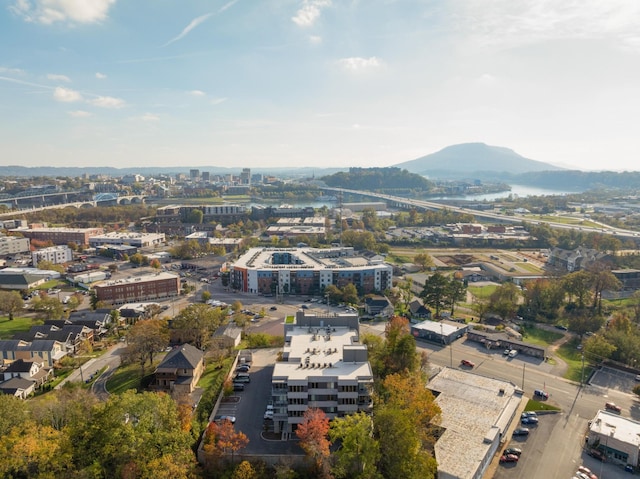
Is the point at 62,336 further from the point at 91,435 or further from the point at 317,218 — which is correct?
the point at 317,218

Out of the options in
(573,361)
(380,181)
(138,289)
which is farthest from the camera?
(380,181)

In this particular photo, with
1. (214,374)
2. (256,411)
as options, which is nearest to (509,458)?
(256,411)

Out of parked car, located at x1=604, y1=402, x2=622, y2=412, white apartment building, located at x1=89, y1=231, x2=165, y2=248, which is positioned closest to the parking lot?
parked car, located at x1=604, y1=402, x2=622, y2=412

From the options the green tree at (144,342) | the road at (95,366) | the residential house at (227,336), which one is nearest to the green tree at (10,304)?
the road at (95,366)

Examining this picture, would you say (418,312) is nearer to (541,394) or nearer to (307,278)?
(307,278)

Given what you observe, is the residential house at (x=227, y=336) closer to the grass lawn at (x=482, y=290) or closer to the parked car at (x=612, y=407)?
the parked car at (x=612, y=407)

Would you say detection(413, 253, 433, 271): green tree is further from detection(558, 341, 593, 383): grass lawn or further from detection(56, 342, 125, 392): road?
detection(56, 342, 125, 392): road
